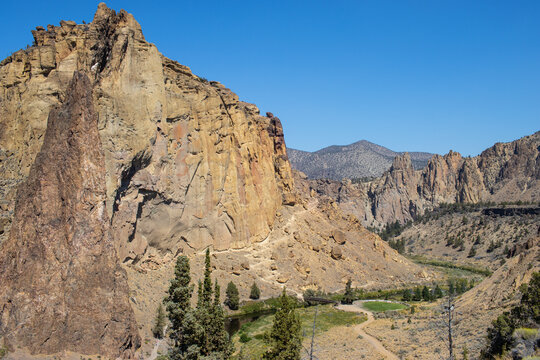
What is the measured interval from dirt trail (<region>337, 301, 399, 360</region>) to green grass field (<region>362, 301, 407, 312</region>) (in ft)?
3.54

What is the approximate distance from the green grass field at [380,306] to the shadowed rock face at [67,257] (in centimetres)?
3580

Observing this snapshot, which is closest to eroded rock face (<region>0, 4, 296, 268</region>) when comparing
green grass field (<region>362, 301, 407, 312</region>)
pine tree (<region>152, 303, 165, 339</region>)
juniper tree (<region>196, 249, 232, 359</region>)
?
pine tree (<region>152, 303, 165, 339</region>)

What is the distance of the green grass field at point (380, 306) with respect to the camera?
2451 inches

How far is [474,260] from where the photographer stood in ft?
397

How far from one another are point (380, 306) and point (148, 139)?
37508mm

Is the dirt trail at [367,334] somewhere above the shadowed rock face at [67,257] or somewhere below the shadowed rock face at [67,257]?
below

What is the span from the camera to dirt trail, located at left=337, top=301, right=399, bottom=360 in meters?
37.3

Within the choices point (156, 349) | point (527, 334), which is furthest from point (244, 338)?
point (527, 334)

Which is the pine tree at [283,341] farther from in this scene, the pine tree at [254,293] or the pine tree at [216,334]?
the pine tree at [254,293]

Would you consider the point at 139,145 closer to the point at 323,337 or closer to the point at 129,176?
the point at 129,176

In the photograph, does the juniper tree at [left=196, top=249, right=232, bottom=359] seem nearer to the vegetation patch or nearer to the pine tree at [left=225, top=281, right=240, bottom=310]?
the vegetation patch

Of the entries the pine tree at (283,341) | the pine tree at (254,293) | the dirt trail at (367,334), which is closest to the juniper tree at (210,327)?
the pine tree at (283,341)

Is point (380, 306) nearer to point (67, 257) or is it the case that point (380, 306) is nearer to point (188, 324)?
point (67, 257)

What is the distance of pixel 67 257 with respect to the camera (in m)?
34.2
